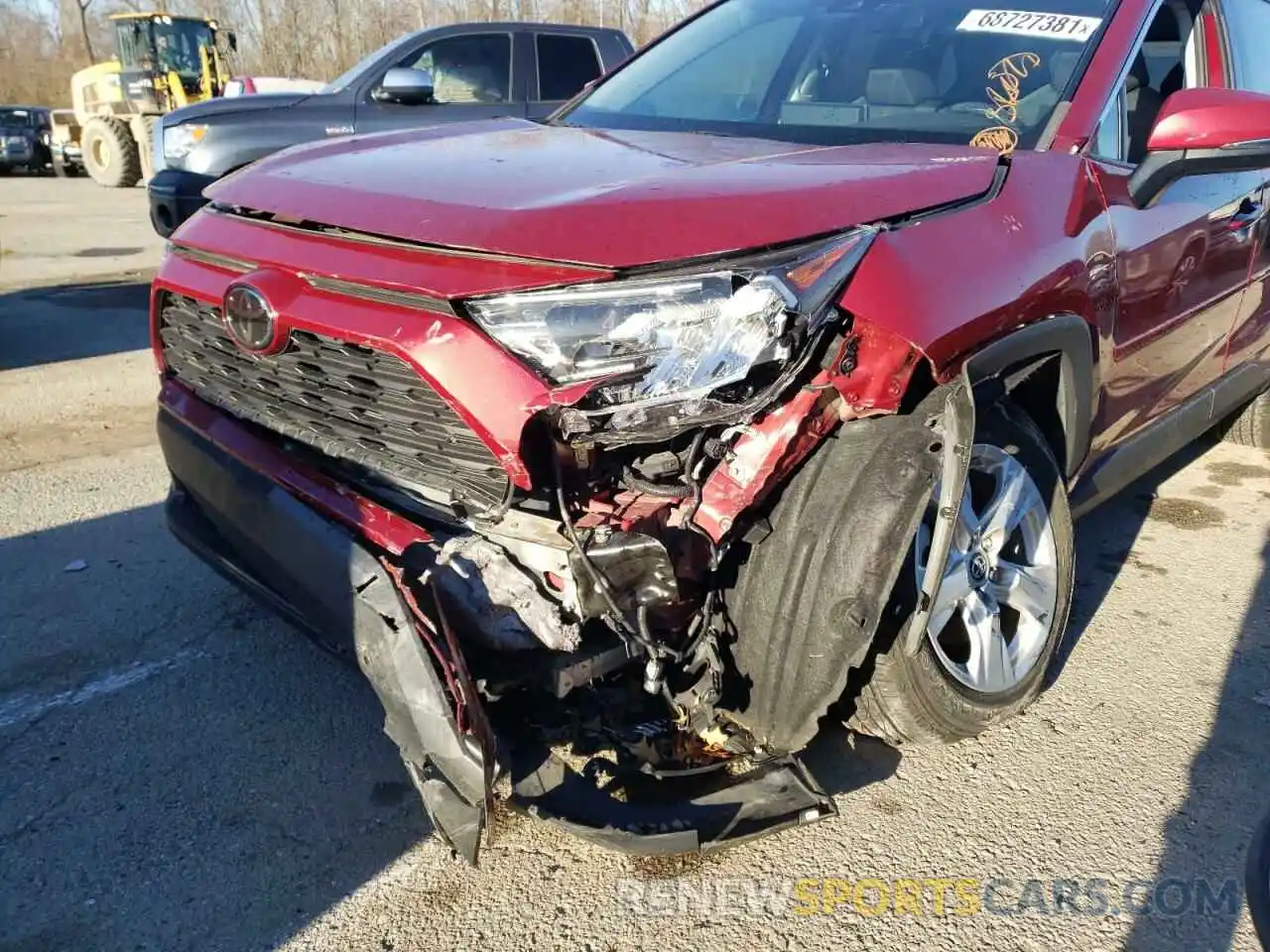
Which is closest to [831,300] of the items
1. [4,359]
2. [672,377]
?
[672,377]

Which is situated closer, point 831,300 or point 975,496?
point 831,300

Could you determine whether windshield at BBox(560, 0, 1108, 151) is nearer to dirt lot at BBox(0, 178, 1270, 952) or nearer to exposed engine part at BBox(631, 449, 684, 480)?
exposed engine part at BBox(631, 449, 684, 480)

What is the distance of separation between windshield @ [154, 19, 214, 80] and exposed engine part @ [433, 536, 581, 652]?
22615mm

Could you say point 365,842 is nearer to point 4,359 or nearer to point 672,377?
point 672,377

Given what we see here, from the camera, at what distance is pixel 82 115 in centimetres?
2180

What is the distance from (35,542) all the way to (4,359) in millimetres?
3323

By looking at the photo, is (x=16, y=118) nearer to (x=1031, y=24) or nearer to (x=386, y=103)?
(x=386, y=103)

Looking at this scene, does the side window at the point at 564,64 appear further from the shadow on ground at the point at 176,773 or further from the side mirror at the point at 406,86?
the shadow on ground at the point at 176,773

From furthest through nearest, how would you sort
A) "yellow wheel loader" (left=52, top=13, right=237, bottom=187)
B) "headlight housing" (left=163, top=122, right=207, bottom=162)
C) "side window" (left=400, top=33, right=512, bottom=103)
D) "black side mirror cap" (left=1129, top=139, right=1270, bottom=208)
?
"yellow wheel loader" (left=52, top=13, right=237, bottom=187) < "side window" (left=400, top=33, right=512, bottom=103) < "headlight housing" (left=163, top=122, right=207, bottom=162) < "black side mirror cap" (left=1129, top=139, right=1270, bottom=208)

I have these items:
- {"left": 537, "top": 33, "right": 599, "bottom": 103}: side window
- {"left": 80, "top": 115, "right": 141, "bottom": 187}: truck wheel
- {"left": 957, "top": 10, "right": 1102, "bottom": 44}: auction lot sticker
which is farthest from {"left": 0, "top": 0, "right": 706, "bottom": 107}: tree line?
{"left": 957, "top": 10, "right": 1102, "bottom": 44}: auction lot sticker

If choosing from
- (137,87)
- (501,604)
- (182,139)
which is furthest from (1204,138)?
(137,87)

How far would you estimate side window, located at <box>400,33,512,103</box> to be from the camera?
27.1 ft

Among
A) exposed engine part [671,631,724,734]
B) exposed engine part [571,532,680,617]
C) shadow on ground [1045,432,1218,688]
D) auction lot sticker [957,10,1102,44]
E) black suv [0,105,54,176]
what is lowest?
black suv [0,105,54,176]

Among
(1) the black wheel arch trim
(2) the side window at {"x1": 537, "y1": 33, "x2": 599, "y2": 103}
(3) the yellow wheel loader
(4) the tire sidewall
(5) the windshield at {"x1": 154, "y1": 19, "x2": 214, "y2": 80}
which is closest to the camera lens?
(1) the black wheel arch trim
